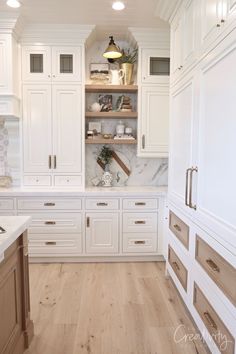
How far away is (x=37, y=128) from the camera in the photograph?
3549 mm

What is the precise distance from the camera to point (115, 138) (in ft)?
12.1

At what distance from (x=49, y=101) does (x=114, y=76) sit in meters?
0.88

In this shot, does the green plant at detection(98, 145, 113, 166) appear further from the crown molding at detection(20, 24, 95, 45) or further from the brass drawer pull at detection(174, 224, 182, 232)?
the brass drawer pull at detection(174, 224, 182, 232)

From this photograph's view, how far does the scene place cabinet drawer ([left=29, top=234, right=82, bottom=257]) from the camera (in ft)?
11.4

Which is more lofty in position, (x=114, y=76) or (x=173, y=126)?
(x=114, y=76)

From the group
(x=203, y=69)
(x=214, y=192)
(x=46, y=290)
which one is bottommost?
(x=46, y=290)

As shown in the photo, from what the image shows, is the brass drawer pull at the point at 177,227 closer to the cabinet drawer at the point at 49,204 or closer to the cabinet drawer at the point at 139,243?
the cabinet drawer at the point at 139,243

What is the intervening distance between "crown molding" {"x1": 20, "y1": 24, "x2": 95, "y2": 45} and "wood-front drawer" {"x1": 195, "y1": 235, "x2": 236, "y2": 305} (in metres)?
2.71

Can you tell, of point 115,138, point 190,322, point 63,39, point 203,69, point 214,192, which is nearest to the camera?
point 214,192

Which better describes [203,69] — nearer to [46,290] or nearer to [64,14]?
[64,14]

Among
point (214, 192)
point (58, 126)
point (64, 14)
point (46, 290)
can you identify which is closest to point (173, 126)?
point (214, 192)

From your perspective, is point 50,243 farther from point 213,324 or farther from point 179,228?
point 213,324

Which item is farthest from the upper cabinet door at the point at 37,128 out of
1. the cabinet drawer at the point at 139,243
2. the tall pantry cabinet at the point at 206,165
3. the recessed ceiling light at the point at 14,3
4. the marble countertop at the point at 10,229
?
the marble countertop at the point at 10,229

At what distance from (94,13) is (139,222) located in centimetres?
241
